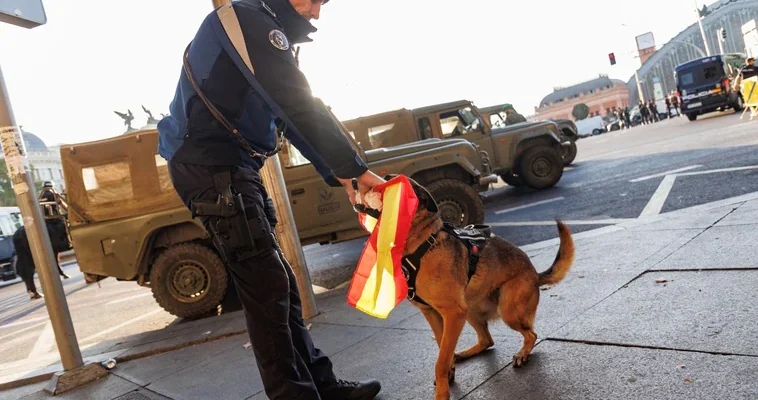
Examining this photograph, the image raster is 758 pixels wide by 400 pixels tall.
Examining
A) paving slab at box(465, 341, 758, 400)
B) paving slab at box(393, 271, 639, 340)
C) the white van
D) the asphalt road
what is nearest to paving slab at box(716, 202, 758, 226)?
the asphalt road

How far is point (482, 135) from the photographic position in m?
10.5

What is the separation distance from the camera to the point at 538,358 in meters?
2.48

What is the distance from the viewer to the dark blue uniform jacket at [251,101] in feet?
6.23

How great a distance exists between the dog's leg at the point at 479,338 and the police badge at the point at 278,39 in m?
1.71

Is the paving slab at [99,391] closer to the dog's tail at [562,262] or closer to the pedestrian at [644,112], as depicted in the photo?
the dog's tail at [562,262]

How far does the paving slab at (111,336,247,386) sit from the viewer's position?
12.1ft

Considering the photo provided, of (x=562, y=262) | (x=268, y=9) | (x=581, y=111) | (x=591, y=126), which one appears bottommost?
(x=562, y=262)

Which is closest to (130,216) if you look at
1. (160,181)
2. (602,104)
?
(160,181)

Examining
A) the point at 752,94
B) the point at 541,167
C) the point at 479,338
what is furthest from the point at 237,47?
the point at 752,94

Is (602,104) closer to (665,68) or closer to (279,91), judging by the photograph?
(665,68)

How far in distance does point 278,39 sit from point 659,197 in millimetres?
6182

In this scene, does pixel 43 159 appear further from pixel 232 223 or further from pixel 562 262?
pixel 562 262

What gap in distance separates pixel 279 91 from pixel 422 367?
1.75 metres

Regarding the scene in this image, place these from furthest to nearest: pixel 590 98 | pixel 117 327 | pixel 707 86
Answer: pixel 590 98 → pixel 707 86 → pixel 117 327
